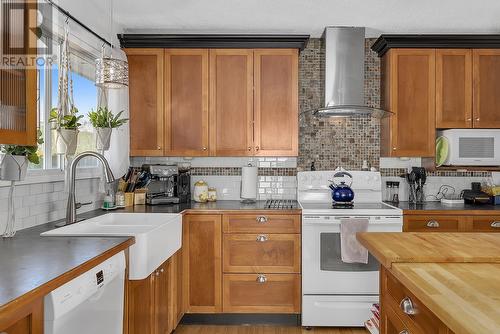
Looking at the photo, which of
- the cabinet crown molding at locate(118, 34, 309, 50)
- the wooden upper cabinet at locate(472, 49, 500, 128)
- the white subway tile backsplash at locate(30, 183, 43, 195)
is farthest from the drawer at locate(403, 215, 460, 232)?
the white subway tile backsplash at locate(30, 183, 43, 195)

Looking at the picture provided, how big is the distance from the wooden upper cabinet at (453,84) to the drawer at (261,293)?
1938mm

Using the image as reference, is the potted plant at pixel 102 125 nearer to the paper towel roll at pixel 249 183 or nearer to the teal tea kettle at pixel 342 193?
the paper towel roll at pixel 249 183

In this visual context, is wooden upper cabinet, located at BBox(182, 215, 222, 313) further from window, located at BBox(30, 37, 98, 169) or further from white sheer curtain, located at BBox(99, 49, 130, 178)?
window, located at BBox(30, 37, 98, 169)

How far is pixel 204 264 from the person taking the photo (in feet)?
11.1

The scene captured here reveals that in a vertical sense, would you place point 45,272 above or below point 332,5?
below

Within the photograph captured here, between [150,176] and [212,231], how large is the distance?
30.1 inches

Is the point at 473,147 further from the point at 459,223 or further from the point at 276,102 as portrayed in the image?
the point at 276,102

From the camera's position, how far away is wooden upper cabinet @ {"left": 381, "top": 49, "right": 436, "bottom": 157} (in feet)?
12.1

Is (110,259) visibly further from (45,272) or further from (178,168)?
(178,168)

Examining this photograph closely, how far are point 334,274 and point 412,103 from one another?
1674 millimetres

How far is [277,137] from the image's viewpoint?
3.72 metres

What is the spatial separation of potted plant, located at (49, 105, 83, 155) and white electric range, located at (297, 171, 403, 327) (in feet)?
5.83

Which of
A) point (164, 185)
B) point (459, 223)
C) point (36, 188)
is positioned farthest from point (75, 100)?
point (459, 223)

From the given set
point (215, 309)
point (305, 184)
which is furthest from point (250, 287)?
point (305, 184)
